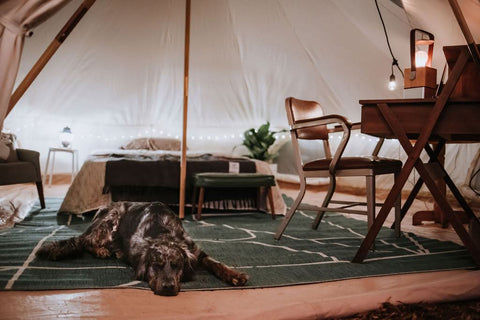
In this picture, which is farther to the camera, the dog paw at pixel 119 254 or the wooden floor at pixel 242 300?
the dog paw at pixel 119 254

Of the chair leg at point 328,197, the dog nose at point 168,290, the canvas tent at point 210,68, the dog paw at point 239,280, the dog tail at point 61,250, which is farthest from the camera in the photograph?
the canvas tent at point 210,68

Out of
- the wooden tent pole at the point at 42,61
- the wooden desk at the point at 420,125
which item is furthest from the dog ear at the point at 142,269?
the wooden desk at the point at 420,125

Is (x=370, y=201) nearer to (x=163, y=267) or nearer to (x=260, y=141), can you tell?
(x=163, y=267)

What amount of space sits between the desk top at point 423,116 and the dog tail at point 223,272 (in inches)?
37.9

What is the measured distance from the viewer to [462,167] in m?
4.60

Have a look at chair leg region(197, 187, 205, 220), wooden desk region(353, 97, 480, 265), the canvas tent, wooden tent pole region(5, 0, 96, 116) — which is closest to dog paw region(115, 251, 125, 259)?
wooden tent pole region(5, 0, 96, 116)

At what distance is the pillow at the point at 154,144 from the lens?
5660 millimetres

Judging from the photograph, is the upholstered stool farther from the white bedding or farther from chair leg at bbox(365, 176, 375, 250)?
chair leg at bbox(365, 176, 375, 250)

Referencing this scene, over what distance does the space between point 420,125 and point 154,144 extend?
4330 millimetres

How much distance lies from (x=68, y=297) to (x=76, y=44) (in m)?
4.23

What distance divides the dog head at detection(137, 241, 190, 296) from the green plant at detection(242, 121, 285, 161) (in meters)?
4.51

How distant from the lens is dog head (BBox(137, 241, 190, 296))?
4.78ft

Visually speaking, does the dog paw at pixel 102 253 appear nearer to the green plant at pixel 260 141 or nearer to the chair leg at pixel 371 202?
the chair leg at pixel 371 202

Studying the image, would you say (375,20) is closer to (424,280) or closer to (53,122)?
(424,280)
